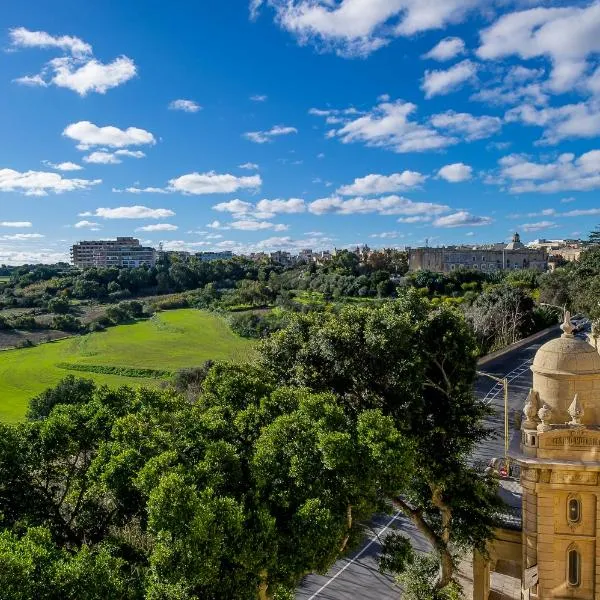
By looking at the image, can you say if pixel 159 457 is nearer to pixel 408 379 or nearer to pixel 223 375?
pixel 223 375

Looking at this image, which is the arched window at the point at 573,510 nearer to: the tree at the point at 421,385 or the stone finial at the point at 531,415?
the stone finial at the point at 531,415

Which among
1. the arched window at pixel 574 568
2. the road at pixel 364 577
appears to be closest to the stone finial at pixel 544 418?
the arched window at pixel 574 568

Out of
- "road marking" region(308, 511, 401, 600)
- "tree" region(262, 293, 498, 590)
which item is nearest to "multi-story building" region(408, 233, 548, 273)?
"road marking" region(308, 511, 401, 600)

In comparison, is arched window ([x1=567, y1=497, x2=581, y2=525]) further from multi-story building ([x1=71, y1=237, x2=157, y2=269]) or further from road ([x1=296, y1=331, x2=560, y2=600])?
multi-story building ([x1=71, y1=237, x2=157, y2=269])

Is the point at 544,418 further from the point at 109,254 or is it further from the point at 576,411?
the point at 109,254

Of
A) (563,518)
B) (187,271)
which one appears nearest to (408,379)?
(563,518)

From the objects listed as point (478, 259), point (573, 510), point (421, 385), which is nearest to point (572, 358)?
point (573, 510)
